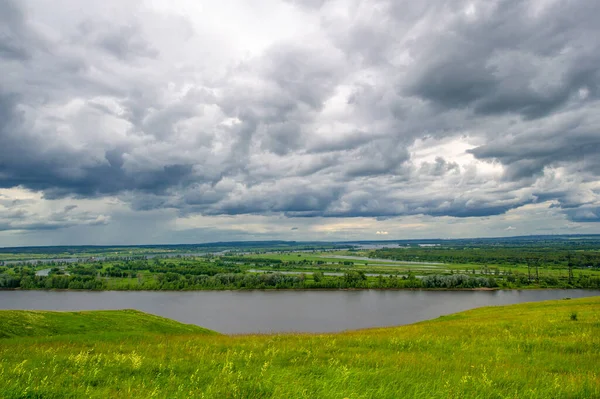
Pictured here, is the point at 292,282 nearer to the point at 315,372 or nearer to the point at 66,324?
the point at 66,324

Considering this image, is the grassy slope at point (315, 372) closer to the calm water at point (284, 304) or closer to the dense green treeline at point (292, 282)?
the calm water at point (284, 304)

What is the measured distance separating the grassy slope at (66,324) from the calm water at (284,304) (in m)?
32.5

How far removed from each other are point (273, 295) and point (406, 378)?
118m

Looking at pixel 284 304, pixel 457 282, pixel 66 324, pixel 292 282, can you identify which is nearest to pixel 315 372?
pixel 66 324

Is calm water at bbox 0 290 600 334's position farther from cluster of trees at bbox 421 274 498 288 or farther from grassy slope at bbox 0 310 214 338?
grassy slope at bbox 0 310 214 338

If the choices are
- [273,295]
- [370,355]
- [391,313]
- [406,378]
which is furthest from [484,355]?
[273,295]

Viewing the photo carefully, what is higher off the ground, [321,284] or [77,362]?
[77,362]

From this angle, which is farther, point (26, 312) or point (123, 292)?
point (123, 292)

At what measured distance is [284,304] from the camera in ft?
331

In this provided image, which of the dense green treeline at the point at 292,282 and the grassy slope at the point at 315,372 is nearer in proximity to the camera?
the grassy slope at the point at 315,372

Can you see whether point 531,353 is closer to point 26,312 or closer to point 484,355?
point 484,355

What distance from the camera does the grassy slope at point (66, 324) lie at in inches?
965

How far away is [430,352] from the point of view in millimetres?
11562

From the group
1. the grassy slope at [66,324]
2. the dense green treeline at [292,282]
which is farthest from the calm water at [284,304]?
the grassy slope at [66,324]
